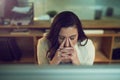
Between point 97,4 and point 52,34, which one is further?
point 97,4

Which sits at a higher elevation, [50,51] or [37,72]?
[37,72]

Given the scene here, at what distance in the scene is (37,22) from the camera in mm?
2580

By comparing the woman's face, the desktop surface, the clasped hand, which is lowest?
the clasped hand

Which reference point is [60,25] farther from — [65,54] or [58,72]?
[58,72]

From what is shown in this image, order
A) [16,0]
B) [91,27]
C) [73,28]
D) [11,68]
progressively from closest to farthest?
[11,68], [73,28], [91,27], [16,0]

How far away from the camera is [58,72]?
33 cm

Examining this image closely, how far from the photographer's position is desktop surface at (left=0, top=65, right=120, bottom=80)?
1.09ft

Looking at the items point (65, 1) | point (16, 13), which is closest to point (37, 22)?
point (16, 13)

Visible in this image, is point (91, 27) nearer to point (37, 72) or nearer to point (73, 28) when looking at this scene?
point (73, 28)

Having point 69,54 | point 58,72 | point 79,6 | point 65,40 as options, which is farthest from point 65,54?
point 79,6

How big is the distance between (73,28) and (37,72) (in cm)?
102

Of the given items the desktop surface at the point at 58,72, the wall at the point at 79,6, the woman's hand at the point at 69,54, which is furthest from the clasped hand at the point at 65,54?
the wall at the point at 79,6

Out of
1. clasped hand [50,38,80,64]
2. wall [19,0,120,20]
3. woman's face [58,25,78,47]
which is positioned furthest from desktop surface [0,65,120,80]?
wall [19,0,120,20]

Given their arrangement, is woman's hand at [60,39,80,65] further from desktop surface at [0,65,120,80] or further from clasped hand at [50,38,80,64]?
desktop surface at [0,65,120,80]
